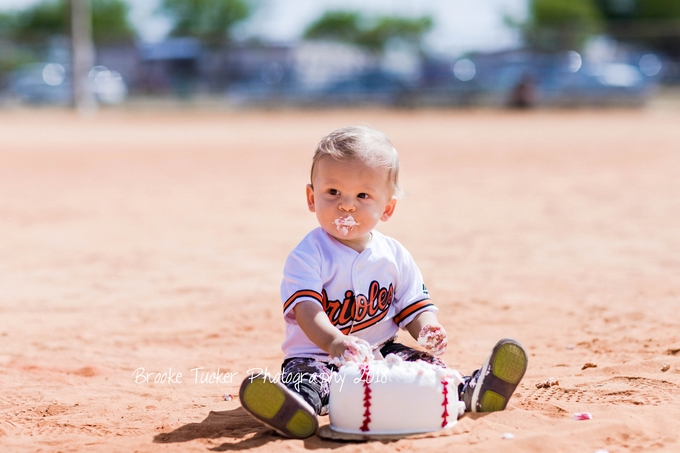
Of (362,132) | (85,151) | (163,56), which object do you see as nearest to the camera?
(362,132)

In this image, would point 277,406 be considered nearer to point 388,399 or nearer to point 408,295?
point 388,399

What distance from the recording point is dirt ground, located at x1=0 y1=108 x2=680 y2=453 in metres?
2.96

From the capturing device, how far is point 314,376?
3.04 meters

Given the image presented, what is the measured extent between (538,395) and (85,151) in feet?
44.9

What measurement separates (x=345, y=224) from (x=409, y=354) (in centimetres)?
56

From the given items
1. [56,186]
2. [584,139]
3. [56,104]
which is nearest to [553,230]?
[56,186]

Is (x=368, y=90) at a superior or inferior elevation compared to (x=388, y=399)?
superior

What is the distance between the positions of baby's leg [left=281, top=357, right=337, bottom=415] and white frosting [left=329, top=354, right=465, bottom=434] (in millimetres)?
140

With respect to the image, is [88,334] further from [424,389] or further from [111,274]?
[424,389]

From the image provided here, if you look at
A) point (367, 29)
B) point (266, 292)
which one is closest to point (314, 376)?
point (266, 292)

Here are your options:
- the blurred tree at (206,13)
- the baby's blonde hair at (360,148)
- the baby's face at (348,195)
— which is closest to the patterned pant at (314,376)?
Answer: the baby's face at (348,195)

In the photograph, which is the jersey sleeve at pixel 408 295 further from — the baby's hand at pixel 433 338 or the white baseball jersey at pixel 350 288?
the baby's hand at pixel 433 338

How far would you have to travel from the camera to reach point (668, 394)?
3168 mm

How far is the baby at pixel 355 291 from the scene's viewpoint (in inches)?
118
